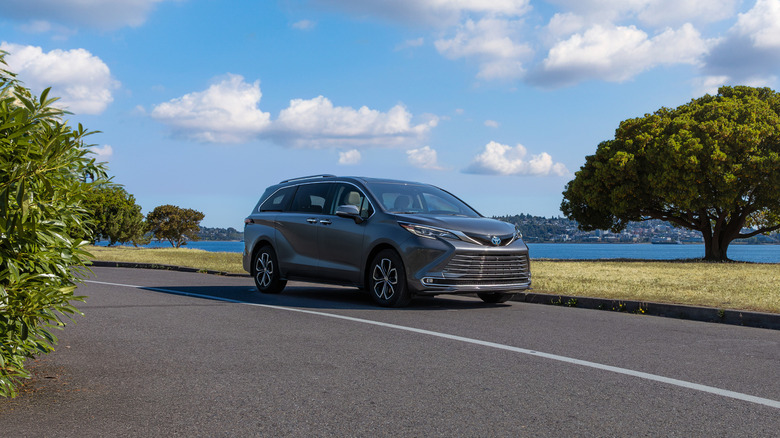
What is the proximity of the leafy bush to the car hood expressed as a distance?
579cm

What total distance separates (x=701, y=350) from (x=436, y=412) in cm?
361

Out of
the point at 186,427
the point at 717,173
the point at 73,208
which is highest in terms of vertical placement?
the point at 717,173

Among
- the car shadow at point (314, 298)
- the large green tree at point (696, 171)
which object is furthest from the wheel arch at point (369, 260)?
the large green tree at point (696, 171)

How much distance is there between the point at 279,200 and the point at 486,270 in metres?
4.49

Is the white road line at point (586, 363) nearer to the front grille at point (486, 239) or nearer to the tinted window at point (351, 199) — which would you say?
the tinted window at point (351, 199)

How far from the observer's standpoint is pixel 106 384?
524 cm

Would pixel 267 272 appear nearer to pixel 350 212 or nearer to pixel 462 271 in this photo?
pixel 350 212

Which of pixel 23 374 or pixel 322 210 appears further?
pixel 322 210

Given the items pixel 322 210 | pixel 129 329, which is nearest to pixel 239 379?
pixel 129 329

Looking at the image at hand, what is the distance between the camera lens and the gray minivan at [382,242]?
963 cm

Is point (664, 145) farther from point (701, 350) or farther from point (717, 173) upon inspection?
point (701, 350)

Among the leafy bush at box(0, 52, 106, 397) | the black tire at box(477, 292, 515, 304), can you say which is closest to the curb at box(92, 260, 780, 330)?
the black tire at box(477, 292, 515, 304)

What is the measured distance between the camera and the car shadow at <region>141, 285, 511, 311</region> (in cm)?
1037

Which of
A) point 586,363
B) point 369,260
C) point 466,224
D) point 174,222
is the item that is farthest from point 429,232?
point 174,222
